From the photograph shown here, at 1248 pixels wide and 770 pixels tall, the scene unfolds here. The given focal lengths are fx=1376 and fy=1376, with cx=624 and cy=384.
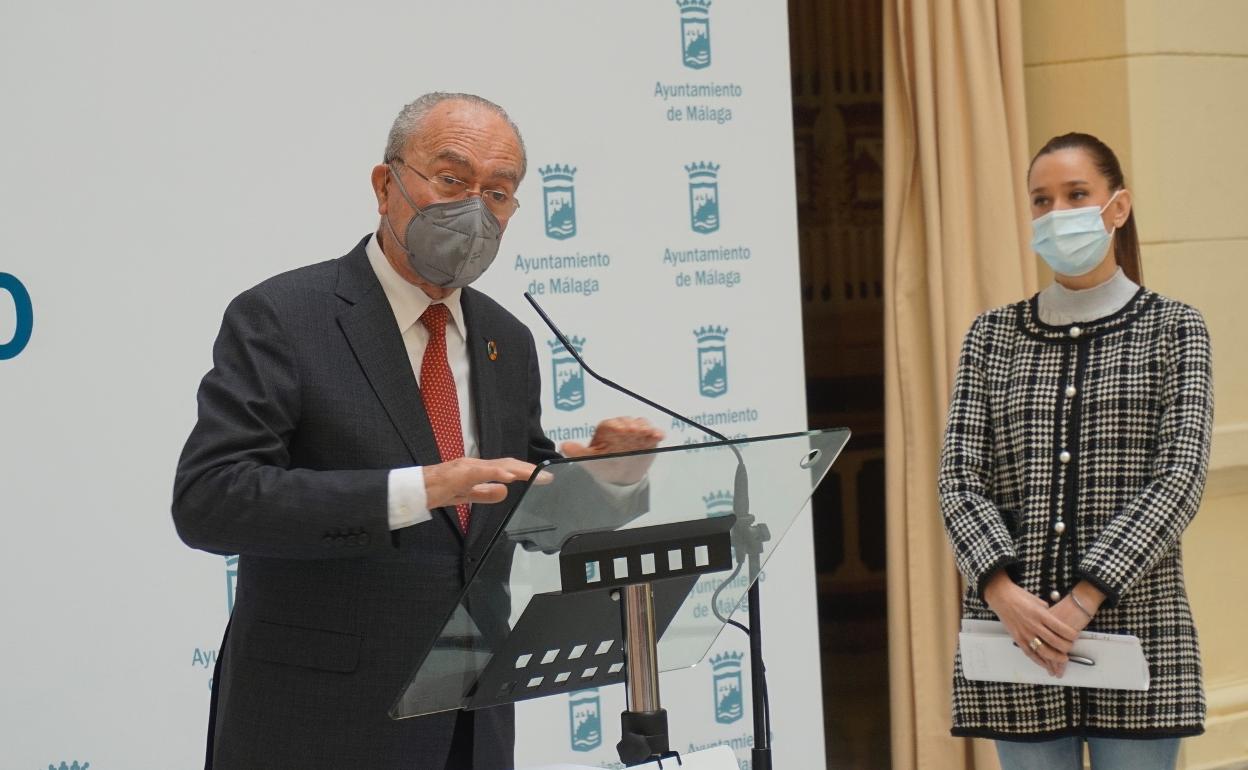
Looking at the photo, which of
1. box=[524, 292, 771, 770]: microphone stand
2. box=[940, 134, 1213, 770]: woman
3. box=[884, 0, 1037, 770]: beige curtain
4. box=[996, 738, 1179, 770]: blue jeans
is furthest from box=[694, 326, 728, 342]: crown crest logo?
box=[524, 292, 771, 770]: microphone stand

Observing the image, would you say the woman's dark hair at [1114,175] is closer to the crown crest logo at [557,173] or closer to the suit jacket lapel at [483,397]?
the crown crest logo at [557,173]

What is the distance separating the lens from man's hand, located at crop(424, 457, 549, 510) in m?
1.44

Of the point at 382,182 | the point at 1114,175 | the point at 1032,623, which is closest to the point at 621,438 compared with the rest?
the point at 382,182

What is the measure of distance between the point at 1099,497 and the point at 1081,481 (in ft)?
0.14

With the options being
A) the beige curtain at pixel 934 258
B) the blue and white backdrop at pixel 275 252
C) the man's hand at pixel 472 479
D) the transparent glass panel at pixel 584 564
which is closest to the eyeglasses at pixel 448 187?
the man's hand at pixel 472 479

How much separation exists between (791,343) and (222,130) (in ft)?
5.09

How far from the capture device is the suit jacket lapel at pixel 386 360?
1.82 meters

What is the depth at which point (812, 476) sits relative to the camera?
1.62m

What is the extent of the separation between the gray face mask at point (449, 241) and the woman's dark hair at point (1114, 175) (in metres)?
1.35

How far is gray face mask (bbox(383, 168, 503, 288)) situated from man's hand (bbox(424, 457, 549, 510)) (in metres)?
0.39

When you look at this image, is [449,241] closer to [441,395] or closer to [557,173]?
[441,395]

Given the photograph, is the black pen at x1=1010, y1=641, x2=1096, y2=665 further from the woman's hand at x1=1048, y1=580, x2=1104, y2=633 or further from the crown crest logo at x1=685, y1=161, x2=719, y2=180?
the crown crest logo at x1=685, y1=161, x2=719, y2=180

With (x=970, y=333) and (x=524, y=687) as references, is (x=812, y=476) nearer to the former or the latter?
(x=524, y=687)

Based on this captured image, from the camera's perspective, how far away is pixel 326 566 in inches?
70.9
